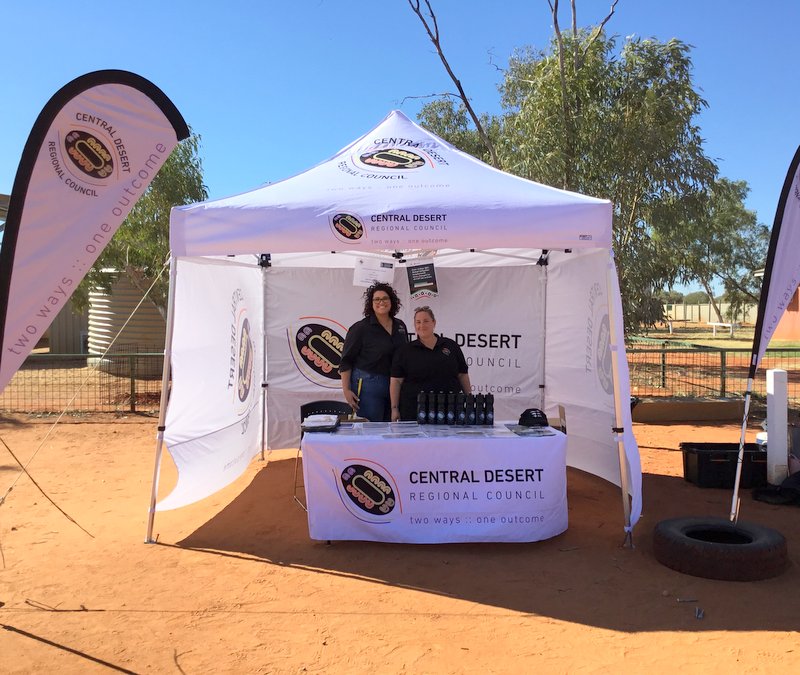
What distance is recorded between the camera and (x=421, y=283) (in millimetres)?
7746

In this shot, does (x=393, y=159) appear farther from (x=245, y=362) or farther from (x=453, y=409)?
(x=245, y=362)

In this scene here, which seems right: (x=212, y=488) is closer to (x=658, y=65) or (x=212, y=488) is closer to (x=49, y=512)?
(x=49, y=512)

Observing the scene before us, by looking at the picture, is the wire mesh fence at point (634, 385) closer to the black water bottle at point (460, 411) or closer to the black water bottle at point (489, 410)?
the black water bottle at point (489, 410)

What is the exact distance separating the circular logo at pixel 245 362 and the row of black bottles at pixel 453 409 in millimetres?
2471

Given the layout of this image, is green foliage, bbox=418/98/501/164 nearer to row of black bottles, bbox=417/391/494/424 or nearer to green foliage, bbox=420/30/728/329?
green foliage, bbox=420/30/728/329

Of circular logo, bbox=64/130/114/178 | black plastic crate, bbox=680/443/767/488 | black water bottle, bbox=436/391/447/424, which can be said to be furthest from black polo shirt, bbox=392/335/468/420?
black plastic crate, bbox=680/443/767/488

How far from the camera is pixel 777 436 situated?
6199mm

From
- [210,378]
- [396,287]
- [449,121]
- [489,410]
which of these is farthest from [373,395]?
[449,121]

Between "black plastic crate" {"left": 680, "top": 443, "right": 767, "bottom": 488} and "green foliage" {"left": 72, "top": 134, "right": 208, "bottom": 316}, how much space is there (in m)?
10.1

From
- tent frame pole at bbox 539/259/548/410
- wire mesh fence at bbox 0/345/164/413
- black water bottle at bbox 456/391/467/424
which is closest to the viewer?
black water bottle at bbox 456/391/467/424

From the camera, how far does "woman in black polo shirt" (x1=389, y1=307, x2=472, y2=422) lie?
17.4ft

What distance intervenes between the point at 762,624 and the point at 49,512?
5.32 metres

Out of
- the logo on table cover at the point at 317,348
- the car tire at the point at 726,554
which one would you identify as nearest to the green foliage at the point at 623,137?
the logo on table cover at the point at 317,348

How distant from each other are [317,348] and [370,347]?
2.13 m
